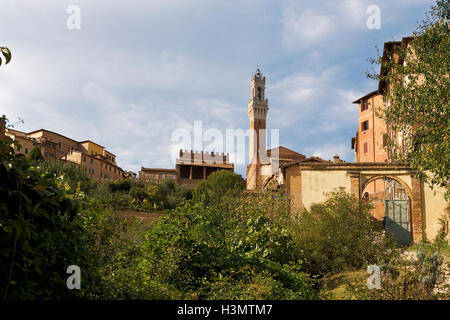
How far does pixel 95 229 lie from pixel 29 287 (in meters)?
3.29

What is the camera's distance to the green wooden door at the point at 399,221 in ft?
58.6

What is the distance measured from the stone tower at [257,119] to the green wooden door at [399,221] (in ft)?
173

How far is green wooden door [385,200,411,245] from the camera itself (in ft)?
58.6

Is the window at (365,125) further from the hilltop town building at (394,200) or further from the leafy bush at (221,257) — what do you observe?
the leafy bush at (221,257)

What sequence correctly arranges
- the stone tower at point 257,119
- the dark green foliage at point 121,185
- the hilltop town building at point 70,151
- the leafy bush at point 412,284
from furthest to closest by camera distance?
the stone tower at point 257,119 → the hilltop town building at point 70,151 → the dark green foliage at point 121,185 → the leafy bush at point 412,284

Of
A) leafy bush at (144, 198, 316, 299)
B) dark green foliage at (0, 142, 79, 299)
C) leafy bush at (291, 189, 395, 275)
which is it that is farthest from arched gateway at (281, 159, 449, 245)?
dark green foliage at (0, 142, 79, 299)

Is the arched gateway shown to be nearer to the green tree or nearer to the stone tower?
the green tree

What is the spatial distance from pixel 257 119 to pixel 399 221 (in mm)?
64700

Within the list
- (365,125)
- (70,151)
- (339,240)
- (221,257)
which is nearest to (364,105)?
(365,125)

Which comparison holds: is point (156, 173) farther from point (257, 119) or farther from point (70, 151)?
point (257, 119)

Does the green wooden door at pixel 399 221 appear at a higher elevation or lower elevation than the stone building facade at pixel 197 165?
lower

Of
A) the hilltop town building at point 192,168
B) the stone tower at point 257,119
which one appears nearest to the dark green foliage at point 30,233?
the hilltop town building at point 192,168

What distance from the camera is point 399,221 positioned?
59.3 ft
